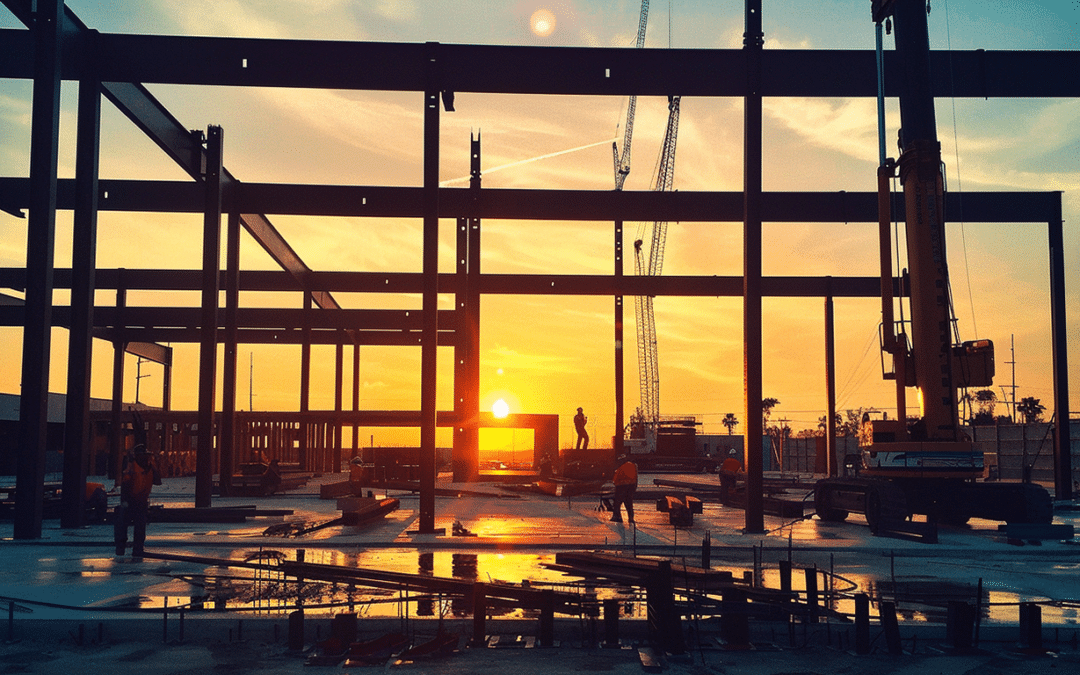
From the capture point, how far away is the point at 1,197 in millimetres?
27141

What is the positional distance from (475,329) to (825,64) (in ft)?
73.6

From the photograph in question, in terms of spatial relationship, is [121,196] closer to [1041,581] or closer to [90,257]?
[90,257]

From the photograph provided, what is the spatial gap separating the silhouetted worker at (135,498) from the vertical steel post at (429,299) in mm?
5334

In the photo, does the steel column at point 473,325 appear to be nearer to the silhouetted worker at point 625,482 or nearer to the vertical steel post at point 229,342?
the vertical steel post at point 229,342

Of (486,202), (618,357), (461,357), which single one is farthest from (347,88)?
(618,357)

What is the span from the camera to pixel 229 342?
92.3 feet

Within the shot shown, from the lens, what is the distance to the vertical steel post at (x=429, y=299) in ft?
60.8

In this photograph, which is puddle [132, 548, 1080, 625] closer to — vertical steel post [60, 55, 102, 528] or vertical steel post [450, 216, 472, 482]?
vertical steel post [60, 55, 102, 528]

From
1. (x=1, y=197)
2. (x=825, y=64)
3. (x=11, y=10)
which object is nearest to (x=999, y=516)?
(x=825, y=64)

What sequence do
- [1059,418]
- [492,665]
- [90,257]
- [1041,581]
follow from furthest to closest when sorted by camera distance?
[1059,418], [90,257], [1041,581], [492,665]

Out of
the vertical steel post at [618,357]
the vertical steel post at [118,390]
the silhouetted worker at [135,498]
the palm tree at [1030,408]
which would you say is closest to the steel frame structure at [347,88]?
the silhouetted worker at [135,498]

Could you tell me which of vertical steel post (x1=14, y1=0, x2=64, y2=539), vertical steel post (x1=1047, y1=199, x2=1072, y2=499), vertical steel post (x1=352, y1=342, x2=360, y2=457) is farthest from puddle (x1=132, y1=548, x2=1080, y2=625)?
vertical steel post (x1=352, y1=342, x2=360, y2=457)

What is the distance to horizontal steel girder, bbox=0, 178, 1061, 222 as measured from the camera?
27.3 meters

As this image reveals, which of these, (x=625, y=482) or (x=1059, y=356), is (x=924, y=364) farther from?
(x=1059, y=356)
